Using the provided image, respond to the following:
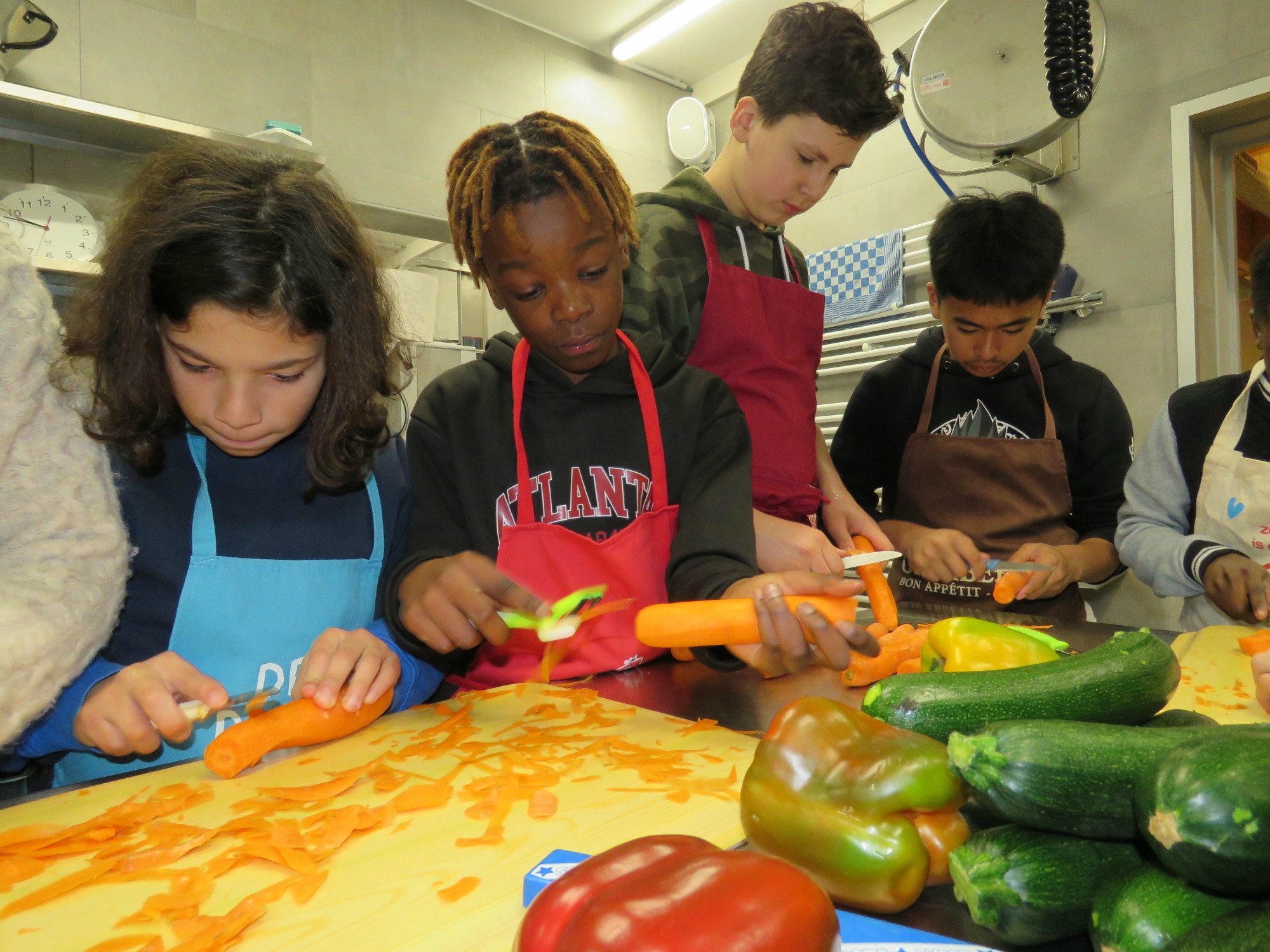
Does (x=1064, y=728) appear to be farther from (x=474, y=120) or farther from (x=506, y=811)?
(x=474, y=120)

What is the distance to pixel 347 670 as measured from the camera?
95cm

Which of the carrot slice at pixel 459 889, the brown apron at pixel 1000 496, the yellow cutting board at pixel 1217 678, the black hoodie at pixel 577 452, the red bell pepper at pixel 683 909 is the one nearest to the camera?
the red bell pepper at pixel 683 909

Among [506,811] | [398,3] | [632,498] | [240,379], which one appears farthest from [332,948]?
[398,3]

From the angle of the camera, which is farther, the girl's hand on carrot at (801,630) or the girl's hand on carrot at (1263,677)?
the girl's hand on carrot at (801,630)

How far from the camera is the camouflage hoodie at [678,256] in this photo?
4.58 feet

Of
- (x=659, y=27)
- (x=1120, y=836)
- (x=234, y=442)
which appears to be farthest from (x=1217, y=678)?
(x=659, y=27)

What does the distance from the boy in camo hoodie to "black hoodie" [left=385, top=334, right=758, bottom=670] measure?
114 millimetres

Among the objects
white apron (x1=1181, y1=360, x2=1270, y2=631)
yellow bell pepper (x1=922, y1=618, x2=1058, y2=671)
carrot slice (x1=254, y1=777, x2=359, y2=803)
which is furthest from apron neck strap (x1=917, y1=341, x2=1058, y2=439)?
carrot slice (x1=254, y1=777, x2=359, y2=803)

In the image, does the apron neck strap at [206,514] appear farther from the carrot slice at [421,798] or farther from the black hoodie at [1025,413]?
the black hoodie at [1025,413]

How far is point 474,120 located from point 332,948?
3819mm

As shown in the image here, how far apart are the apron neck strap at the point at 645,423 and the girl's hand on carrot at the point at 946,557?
28.5 inches

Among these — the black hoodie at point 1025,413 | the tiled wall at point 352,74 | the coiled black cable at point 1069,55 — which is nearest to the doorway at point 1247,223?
the coiled black cable at point 1069,55

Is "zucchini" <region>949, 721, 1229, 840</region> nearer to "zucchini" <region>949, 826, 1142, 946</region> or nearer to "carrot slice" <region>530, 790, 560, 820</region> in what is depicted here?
"zucchini" <region>949, 826, 1142, 946</region>

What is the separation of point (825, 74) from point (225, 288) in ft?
3.47
